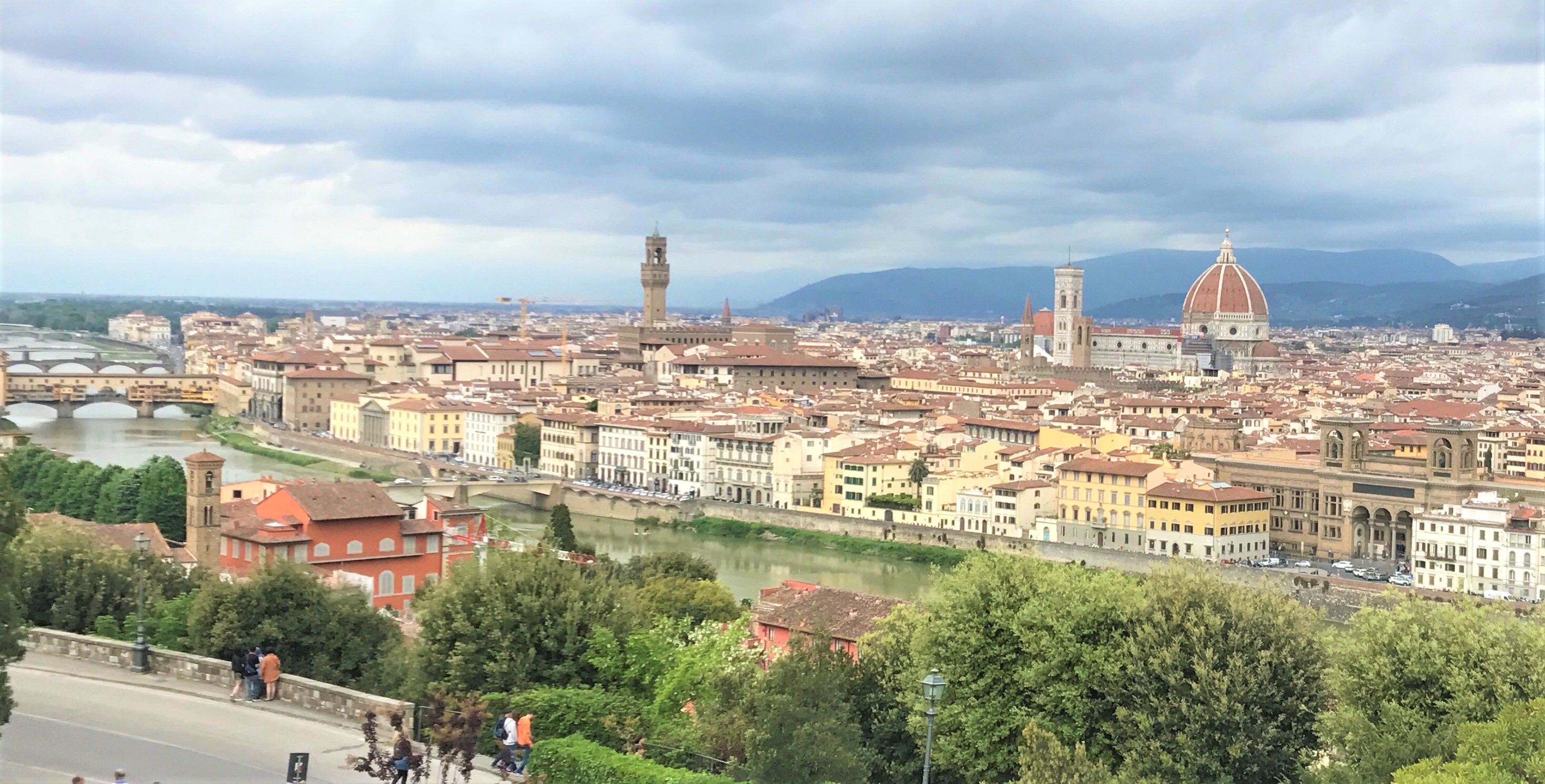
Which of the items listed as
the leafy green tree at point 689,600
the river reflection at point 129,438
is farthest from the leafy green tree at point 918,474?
the leafy green tree at point 689,600

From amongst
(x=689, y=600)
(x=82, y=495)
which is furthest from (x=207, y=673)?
(x=82, y=495)


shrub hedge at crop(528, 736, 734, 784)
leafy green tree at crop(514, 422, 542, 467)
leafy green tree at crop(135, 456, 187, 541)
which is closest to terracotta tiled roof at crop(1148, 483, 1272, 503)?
leafy green tree at crop(135, 456, 187, 541)

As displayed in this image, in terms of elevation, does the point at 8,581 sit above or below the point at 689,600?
above

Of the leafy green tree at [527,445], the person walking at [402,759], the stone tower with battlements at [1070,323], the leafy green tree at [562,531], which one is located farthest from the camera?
the stone tower with battlements at [1070,323]

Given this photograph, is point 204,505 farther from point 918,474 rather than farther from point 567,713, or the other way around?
point 918,474

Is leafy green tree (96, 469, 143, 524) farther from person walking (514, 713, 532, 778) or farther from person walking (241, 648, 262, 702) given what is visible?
person walking (514, 713, 532, 778)

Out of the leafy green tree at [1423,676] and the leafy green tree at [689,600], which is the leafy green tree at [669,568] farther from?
the leafy green tree at [1423,676]

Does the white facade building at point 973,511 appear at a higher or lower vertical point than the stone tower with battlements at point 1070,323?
lower
